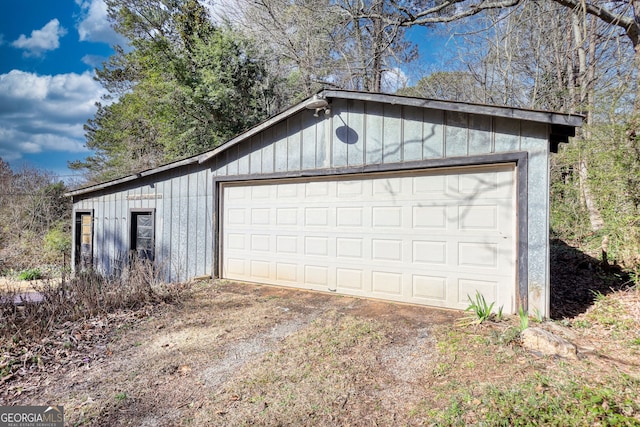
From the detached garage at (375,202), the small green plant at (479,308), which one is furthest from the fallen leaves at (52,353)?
the small green plant at (479,308)

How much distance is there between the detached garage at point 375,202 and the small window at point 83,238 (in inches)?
120

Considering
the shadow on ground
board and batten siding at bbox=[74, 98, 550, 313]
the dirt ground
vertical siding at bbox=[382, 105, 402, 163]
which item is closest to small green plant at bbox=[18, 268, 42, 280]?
board and batten siding at bbox=[74, 98, 550, 313]

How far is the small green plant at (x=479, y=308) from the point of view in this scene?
4013mm

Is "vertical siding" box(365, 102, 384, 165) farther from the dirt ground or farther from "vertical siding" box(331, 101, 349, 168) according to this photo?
the dirt ground

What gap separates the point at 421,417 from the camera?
2209 millimetres

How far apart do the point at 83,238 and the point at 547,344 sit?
11.9 meters

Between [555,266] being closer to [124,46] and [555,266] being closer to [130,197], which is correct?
[130,197]

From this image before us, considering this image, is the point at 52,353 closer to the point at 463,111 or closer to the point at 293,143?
the point at 293,143

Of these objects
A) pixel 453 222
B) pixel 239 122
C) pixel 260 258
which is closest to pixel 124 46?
pixel 239 122

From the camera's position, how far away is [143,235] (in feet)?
27.9

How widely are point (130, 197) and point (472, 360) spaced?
8761 mm

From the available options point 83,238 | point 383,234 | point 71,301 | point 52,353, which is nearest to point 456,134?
point 383,234

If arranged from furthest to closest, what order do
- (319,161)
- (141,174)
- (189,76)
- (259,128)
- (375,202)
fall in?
(189,76) → (141,174) → (259,128) → (319,161) → (375,202)

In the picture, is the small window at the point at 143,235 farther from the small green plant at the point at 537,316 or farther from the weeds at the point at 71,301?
the small green plant at the point at 537,316
